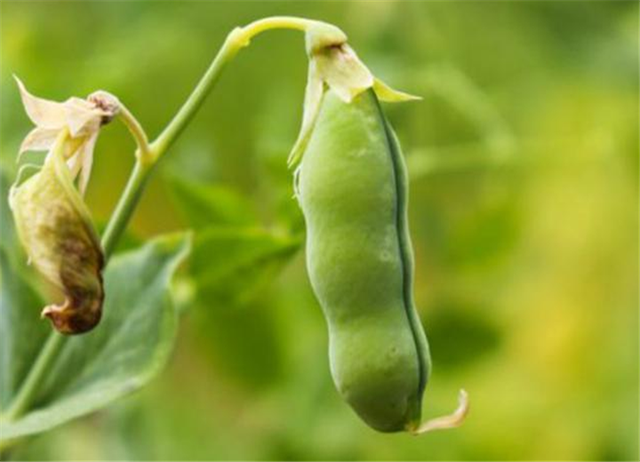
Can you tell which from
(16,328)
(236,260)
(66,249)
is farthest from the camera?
(236,260)

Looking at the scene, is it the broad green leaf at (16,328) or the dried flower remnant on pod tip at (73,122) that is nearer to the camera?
the dried flower remnant on pod tip at (73,122)

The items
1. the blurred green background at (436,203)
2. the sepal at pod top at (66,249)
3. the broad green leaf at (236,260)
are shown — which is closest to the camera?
the sepal at pod top at (66,249)

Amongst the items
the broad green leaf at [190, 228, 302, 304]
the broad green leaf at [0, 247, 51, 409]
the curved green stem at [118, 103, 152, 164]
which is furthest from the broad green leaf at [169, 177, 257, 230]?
the curved green stem at [118, 103, 152, 164]

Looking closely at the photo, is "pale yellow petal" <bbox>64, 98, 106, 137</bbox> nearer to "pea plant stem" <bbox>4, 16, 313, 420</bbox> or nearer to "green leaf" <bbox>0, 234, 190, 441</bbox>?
"pea plant stem" <bbox>4, 16, 313, 420</bbox>

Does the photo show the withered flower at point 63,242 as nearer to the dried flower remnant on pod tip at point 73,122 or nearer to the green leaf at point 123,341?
the dried flower remnant on pod tip at point 73,122

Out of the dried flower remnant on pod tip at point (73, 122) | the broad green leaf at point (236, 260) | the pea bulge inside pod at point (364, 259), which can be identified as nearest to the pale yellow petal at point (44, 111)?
the dried flower remnant on pod tip at point (73, 122)

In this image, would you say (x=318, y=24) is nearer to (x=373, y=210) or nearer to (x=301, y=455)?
(x=373, y=210)

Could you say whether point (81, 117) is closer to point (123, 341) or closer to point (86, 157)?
point (86, 157)

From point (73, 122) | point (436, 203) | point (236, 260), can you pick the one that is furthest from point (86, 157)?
point (436, 203)
